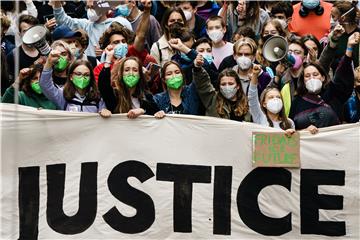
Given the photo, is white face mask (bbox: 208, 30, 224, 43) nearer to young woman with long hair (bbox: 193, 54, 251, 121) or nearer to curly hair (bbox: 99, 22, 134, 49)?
curly hair (bbox: 99, 22, 134, 49)

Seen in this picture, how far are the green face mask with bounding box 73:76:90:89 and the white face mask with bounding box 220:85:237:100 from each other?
1.22 metres

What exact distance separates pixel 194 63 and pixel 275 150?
3.53 feet

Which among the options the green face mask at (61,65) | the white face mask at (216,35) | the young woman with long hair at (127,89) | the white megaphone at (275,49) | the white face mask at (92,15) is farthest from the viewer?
the white face mask at (92,15)

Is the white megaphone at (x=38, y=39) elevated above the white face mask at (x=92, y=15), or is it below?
below

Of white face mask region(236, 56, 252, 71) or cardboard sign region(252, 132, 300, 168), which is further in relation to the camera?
white face mask region(236, 56, 252, 71)

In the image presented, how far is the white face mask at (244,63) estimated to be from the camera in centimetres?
1182

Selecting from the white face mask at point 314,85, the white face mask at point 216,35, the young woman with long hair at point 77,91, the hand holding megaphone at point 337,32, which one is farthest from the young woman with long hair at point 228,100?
the white face mask at point 216,35

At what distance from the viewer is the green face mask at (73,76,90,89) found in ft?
37.0

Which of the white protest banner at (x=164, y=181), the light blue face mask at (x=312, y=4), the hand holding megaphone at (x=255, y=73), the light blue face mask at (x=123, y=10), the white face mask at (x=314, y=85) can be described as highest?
the light blue face mask at (x=312, y=4)

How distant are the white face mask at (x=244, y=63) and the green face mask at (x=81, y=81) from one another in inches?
59.7

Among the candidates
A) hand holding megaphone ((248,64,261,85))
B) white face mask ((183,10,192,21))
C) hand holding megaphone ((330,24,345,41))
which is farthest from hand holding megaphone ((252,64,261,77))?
white face mask ((183,10,192,21))

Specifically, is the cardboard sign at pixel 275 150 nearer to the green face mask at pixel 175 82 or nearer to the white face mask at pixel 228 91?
the white face mask at pixel 228 91

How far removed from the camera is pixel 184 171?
36.2 feet

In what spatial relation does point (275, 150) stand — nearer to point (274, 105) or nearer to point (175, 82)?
point (274, 105)
